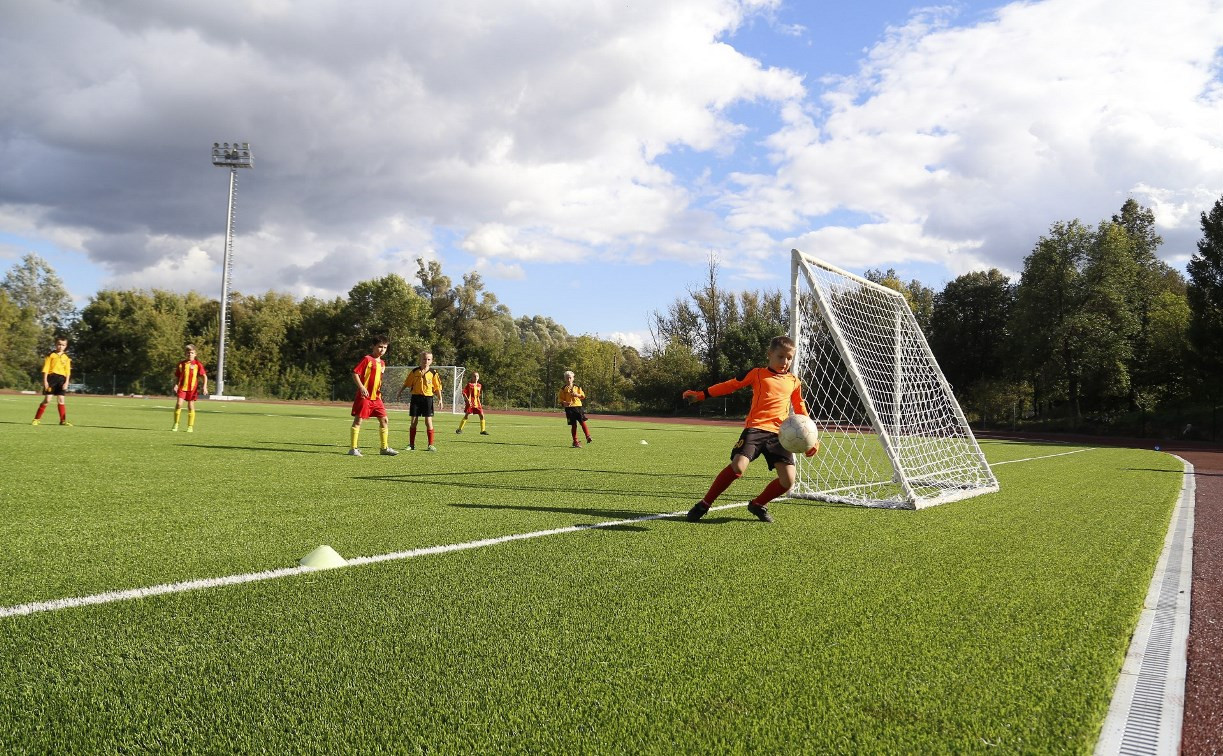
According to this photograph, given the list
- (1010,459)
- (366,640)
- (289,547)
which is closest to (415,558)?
(289,547)

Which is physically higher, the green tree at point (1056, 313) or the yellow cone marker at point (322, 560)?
the green tree at point (1056, 313)

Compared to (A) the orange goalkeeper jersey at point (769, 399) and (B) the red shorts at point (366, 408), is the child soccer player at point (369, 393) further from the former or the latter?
(A) the orange goalkeeper jersey at point (769, 399)

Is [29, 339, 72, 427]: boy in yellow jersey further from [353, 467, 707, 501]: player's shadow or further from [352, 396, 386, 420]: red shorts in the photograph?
[353, 467, 707, 501]: player's shadow

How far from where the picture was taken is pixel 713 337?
2324 inches

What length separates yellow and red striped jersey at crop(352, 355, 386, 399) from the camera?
37.7 feet

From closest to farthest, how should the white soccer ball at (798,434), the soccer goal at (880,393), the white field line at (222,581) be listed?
the white field line at (222,581) < the white soccer ball at (798,434) < the soccer goal at (880,393)

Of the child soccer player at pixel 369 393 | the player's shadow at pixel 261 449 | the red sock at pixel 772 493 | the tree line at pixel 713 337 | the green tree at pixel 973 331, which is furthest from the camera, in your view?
the green tree at pixel 973 331

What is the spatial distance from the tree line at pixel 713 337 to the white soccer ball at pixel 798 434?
36928mm

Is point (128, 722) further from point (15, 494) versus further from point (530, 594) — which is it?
point (15, 494)

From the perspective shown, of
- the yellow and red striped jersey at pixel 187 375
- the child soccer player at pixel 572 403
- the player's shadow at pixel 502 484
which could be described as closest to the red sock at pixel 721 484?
the player's shadow at pixel 502 484

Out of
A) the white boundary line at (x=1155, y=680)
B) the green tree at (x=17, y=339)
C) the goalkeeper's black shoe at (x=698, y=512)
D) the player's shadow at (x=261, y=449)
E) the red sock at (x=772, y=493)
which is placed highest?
the green tree at (x=17, y=339)

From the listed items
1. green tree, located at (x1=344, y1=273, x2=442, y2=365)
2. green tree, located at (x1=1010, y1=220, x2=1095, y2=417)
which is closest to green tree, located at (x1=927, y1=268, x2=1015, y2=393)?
green tree, located at (x1=1010, y1=220, x2=1095, y2=417)

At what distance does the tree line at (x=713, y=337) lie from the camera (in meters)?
38.9

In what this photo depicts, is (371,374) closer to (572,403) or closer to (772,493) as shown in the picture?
(572,403)
